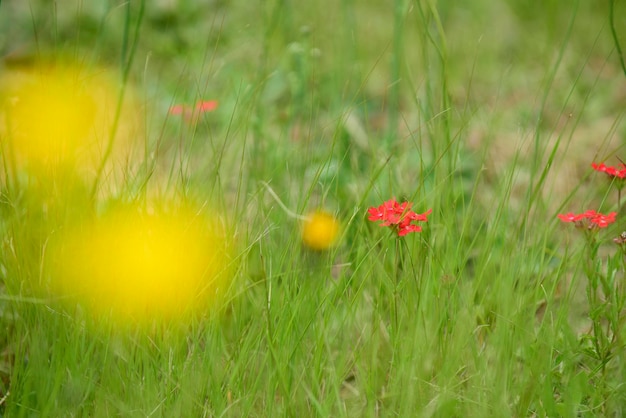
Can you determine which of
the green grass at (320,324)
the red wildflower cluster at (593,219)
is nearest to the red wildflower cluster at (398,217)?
the green grass at (320,324)

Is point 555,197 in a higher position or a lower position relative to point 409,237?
lower

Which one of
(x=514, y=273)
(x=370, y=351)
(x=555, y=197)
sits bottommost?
(x=555, y=197)

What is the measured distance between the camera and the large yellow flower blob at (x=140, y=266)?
121 cm

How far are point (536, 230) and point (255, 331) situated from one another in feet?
1.81

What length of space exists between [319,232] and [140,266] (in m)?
0.29

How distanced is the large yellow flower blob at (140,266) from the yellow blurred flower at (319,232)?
13 cm

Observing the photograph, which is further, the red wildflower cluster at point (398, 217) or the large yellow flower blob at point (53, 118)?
the large yellow flower blob at point (53, 118)

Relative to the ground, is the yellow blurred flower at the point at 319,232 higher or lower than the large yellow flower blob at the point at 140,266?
higher

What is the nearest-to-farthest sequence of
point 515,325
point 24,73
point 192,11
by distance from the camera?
point 515,325
point 24,73
point 192,11

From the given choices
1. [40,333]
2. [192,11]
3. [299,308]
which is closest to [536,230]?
[299,308]

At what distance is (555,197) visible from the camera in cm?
208

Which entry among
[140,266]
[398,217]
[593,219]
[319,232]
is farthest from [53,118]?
[593,219]

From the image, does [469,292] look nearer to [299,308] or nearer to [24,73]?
[299,308]

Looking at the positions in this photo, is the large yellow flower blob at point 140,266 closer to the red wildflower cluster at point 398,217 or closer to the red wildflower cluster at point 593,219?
the red wildflower cluster at point 398,217
